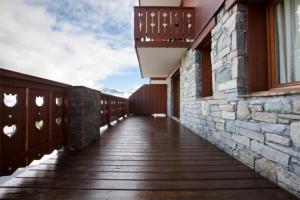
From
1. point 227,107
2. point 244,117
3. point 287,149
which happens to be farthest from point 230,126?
point 287,149

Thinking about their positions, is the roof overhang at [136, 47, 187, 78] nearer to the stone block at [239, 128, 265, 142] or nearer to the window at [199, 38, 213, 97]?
the window at [199, 38, 213, 97]

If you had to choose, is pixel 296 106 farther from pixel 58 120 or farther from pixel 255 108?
pixel 58 120

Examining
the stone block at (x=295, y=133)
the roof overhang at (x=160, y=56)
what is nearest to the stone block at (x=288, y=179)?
the stone block at (x=295, y=133)

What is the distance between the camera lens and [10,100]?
165 cm

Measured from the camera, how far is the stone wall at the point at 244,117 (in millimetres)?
1539

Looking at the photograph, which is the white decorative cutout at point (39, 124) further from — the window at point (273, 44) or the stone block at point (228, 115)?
Answer: the window at point (273, 44)

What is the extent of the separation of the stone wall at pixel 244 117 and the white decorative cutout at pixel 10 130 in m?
2.30

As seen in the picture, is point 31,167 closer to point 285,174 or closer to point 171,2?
point 285,174

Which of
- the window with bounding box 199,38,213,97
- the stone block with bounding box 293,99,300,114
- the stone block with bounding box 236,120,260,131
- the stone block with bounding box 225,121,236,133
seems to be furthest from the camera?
the window with bounding box 199,38,213,97

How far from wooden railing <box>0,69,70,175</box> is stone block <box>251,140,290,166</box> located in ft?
7.51

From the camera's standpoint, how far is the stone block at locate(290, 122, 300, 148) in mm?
1445

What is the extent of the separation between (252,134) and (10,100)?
7.70ft

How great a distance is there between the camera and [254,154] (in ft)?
6.59

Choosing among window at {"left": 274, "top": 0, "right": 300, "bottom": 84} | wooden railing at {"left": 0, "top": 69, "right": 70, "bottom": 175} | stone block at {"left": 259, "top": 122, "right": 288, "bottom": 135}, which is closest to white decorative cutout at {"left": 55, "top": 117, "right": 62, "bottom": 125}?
wooden railing at {"left": 0, "top": 69, "right": 70, "bottom": 175}
